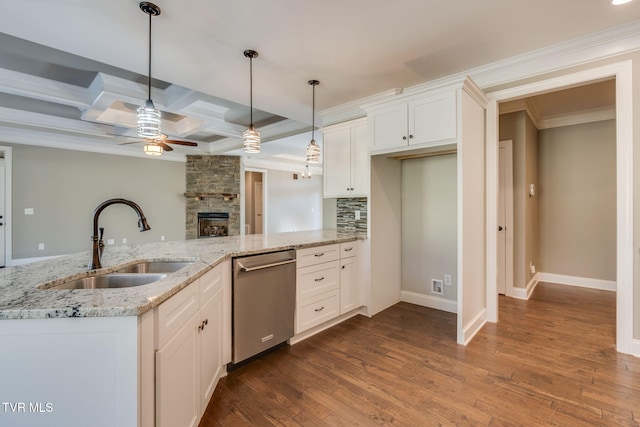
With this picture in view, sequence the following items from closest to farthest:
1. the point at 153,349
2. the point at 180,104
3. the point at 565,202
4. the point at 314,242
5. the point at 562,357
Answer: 1. the point at 153,349
2. the point at 562,357
3. the point at 314,242
4. the point at 180,104
5. the point at 565,202

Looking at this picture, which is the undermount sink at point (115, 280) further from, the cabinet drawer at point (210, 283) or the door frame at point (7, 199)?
the door frame at point (7, 199)

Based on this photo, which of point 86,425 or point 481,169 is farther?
point 481,169

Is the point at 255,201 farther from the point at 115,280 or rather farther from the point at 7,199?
the point at 115,280

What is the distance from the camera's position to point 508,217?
396 centimetres

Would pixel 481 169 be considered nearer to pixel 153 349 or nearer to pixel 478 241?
pixel 478 241

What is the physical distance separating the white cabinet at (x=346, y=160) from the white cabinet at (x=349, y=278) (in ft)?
2.17

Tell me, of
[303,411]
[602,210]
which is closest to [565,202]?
[602,210]

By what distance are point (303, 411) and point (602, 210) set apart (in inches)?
193

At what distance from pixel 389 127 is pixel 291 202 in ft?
22.4

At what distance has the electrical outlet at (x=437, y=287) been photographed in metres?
3.46

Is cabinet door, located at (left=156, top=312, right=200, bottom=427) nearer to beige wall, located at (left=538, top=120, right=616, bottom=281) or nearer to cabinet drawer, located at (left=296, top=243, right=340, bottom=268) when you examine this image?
cabinet drawer, located at (left=296, top=243, right=340, bottom=268)

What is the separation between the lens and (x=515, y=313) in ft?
10.9

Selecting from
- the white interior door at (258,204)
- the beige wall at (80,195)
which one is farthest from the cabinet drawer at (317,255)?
the white interior door at (258,204)

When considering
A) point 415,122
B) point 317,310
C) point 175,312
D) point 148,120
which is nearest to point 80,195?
point 148,120
